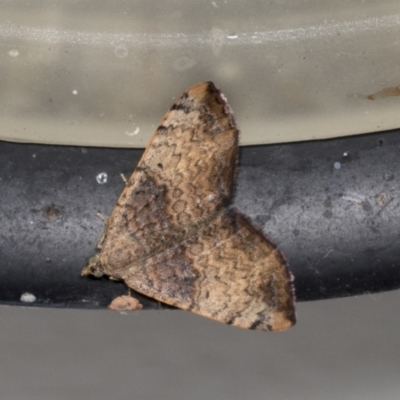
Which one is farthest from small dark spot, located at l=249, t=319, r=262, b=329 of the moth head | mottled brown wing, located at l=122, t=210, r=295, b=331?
the moth head

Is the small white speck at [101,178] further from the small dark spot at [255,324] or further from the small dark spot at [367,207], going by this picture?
the small dark spot at [367,207]

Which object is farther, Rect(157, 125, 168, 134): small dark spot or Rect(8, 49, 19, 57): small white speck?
Rect(8, 49, 19, 57): small white speck

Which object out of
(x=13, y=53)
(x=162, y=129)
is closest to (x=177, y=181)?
(x=162, y=129)

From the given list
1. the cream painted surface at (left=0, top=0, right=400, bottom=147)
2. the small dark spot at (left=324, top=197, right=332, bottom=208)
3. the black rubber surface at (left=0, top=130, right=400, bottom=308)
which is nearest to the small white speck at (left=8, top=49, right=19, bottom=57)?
the cream painted surface at (left=0, top=0, right=400, bottom=147)

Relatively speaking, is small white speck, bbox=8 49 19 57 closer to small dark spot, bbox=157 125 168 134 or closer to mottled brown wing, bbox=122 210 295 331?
small dark spot, bbox=157 125 168 134

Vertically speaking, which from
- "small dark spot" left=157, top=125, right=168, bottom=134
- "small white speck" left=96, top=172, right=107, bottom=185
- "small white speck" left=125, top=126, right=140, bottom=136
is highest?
"small white speck" left=125, top=126, right=140, bottom=136

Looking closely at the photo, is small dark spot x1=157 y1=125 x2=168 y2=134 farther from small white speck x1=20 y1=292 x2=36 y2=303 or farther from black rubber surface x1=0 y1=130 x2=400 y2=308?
small white speck x1=20 y1=292 x2=36 y2=303

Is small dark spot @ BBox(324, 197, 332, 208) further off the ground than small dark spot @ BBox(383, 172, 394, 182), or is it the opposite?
small dark spot @ BBox(383, 172, 394, 182)

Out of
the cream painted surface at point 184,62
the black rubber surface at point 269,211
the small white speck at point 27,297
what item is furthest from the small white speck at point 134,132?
the small white speck at point 27,297
